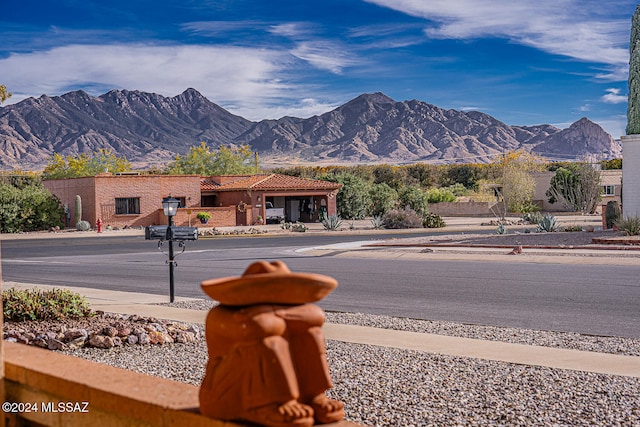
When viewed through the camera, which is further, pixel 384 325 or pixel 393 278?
pixel 393 278

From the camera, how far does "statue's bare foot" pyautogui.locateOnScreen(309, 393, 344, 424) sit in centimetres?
397

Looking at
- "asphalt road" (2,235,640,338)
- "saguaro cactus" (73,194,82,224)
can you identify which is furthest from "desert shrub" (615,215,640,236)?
"saguaro cactus" (73,194,82,224)

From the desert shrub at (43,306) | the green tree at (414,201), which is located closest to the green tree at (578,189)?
the green tree at (414,201)

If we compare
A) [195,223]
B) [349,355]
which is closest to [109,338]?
[349,355]

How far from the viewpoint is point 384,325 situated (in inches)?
508

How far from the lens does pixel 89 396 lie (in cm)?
469

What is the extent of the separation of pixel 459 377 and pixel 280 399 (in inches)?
205

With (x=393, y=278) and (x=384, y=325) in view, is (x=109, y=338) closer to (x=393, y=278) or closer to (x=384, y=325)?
(x=384, y=325)

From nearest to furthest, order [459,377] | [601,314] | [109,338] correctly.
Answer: [459,377]
[109,338]
[601,314]

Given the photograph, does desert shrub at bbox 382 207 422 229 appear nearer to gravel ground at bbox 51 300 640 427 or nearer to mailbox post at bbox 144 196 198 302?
mailbox post at bbox 144 196 198 302

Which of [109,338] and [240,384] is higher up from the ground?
[240,384]

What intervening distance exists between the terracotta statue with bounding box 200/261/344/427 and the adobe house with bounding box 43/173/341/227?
52.7 metres

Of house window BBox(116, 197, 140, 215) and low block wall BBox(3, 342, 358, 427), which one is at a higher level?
house window BBox(116, 197, 140, 215)

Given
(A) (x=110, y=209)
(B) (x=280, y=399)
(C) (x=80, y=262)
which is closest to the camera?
(B) (x=280, y=399)
